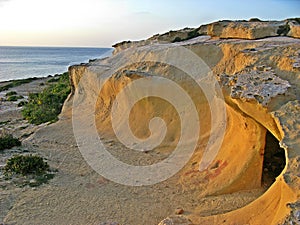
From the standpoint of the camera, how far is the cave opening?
7.16 m

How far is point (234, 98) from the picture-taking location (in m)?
6.07

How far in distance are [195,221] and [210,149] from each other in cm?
283

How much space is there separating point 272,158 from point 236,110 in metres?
1.35

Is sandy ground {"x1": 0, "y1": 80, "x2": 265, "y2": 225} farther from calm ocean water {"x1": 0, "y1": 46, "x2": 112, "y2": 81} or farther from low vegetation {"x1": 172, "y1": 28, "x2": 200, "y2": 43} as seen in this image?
calm ocean water {"x1": 0, "y1": 46, "x2": 112, "y2": 81}

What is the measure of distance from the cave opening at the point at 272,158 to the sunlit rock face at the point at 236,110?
61mm

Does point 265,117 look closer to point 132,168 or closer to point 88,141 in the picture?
point 132,168

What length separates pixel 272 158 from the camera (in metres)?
7.27

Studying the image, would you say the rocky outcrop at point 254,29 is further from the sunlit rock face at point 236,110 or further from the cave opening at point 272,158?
the cave opening at point 272,158

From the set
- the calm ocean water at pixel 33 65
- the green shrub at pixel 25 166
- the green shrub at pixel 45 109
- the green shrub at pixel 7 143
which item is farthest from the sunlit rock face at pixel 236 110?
the calm ocean water at pixel 33 65

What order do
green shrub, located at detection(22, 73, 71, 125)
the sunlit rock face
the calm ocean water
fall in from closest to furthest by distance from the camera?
the sunlit rock face
green shrub, located at detection(22, 73, 71, 125)
the calm ocean water

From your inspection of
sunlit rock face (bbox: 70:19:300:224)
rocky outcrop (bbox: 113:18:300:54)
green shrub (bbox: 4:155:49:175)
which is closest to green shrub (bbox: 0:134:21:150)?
green shrub (bbox: 4:155:49:175)

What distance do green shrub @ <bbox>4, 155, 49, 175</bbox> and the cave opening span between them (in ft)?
17.9

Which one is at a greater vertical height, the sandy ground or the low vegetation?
the low vegetation

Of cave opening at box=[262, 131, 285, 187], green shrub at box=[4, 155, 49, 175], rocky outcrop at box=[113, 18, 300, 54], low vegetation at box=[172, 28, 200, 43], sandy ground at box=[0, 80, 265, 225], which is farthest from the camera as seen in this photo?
low vegetation at box=[172, 28, 200, 43]
